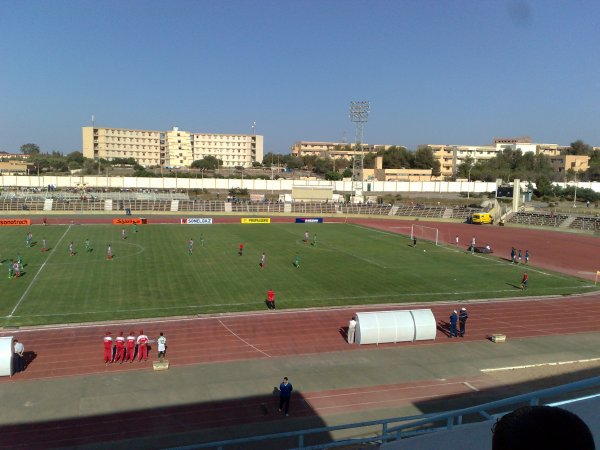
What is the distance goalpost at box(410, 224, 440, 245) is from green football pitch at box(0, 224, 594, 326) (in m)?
3.72

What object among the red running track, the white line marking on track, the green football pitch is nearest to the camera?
the red running track

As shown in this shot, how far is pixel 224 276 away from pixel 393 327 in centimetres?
1545

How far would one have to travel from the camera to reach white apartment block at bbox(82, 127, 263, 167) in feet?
501

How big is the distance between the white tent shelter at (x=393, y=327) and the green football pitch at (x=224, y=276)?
6.24 m

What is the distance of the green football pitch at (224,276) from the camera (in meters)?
25.7

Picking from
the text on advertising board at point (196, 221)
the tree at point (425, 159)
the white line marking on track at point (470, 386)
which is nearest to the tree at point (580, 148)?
the tree at point (425, 159)

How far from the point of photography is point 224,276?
3297cm

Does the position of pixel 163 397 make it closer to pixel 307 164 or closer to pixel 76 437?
pixel 76 437

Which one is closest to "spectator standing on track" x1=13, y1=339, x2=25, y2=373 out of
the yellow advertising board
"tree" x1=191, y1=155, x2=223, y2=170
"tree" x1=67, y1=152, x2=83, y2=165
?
the yellow advertising board

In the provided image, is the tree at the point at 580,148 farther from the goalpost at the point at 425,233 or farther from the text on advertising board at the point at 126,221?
the text on advertising board at the point at 126,221

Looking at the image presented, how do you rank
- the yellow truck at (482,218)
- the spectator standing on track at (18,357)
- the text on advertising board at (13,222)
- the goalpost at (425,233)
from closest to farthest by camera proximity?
the spectator standing on track at (18,357) < the goalpost at (425,233) < the text on advertising board at (13,222) < the yellow truck at (482,218)

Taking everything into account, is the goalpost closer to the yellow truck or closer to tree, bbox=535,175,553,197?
the yellow truck

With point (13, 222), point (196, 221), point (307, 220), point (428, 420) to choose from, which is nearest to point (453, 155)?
point (307, 220)

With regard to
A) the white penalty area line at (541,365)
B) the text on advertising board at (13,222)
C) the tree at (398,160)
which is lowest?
the white penalty area line at (541,365)
